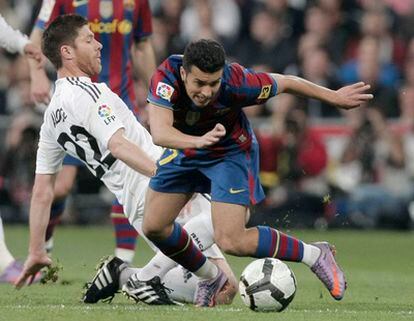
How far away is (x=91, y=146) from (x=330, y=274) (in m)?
1.87

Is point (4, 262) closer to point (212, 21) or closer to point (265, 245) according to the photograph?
point (265, 245)

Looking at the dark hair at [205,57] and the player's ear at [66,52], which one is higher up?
the dark hair at [205,57]

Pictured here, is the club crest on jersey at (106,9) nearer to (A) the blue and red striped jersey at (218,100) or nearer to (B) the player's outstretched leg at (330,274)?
(A) the blue and red striped jersey at (218,100)

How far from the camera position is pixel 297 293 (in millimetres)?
9938

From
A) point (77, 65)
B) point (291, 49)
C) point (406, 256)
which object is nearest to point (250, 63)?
point (291, 49)

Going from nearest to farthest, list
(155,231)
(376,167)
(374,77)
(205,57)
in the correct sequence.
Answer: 1. (205,57)
2. (155,231)
3. (376,167)
4. (374,77)

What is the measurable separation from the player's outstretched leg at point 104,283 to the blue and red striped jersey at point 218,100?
983 mm

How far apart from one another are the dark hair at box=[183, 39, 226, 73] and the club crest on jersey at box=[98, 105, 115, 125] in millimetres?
929

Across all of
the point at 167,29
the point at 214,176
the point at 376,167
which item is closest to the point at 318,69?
the point at 376,167

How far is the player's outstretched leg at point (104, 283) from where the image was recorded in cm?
888

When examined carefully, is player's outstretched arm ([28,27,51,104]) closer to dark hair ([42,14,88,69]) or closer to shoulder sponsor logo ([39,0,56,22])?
shoulder sponsor logo ([39,0,56,22])

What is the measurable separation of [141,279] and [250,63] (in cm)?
968

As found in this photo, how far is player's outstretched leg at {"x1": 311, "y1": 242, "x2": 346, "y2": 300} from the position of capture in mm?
8688

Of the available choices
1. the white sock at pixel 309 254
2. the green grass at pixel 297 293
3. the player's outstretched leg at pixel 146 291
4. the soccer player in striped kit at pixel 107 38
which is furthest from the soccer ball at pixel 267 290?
the soccer player in striped kit at pixel 107 38
